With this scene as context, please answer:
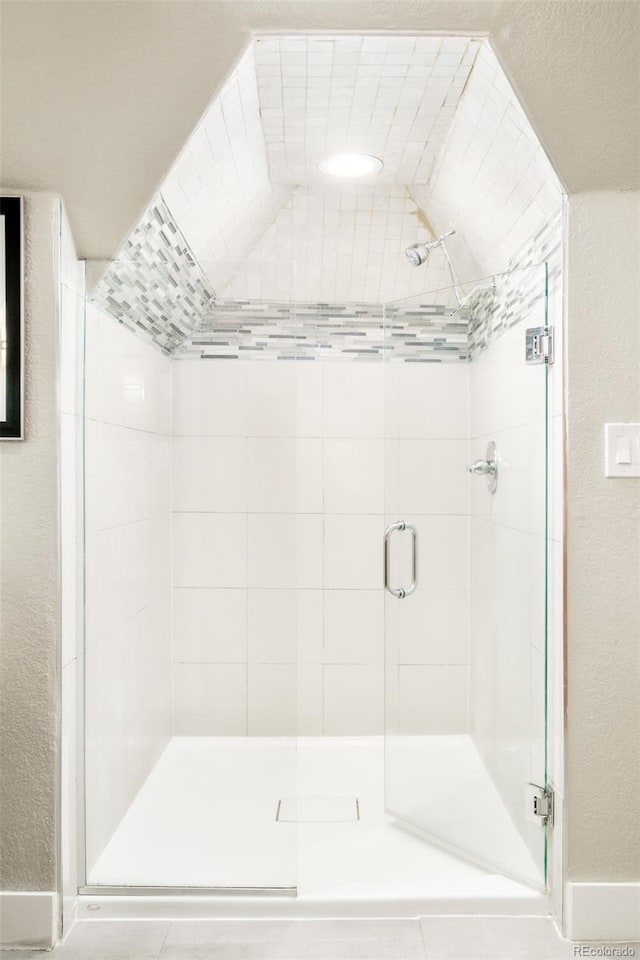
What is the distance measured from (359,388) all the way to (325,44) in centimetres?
158

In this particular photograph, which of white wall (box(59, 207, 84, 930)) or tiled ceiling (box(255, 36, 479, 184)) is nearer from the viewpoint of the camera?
tiled ceiling (box(255, 36, 479, 184))

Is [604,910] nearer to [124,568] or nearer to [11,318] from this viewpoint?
[124,568]

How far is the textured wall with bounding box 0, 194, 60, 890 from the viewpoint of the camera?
1907mm

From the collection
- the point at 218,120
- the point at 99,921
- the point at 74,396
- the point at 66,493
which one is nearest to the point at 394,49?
the point at 218,120

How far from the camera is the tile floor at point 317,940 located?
A: 1.81 meters

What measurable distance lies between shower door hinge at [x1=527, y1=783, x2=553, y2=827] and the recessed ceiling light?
2131 mm

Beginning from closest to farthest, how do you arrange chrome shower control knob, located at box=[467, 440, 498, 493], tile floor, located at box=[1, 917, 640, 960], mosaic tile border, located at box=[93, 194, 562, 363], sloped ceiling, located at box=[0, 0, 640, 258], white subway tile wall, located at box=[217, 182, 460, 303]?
sloped ceiling, located at box=[0, 0, 640, 258] → tile floor, located at box=[1, 917, 640, 960] → mosaic tile border, located at box=[93, 194, 562, 363] → chrome shower control knob, located at box=[467, 440, 498, 493] → white subway tile wall, located at box=[217, 182, 460, 303]

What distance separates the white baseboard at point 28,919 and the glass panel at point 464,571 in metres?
1.13

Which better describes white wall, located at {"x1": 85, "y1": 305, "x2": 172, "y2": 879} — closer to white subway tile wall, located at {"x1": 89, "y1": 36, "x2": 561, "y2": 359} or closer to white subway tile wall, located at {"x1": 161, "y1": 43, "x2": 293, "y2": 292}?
white subway tile wall, located at {"x1": 89, "y1": 36, "x2": 561, "y2": 359}

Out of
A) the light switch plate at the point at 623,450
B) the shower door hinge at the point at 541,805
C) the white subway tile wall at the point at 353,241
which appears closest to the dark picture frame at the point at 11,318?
the white subway tile wall at the point at 353,241

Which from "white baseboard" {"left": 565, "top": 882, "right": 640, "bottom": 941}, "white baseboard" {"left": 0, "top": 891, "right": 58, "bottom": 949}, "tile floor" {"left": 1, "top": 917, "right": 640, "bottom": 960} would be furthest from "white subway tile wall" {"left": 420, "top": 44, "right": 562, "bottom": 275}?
"white baseboard" {"left": 0, "top": 891, "right": 58, "bottom": 949}

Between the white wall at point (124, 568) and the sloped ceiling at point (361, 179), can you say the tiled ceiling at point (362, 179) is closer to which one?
the sloped ceiling at point (361, 179)

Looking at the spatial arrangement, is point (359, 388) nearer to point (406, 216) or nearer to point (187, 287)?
point (406, 216)

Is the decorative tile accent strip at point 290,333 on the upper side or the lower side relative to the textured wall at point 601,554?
upper
